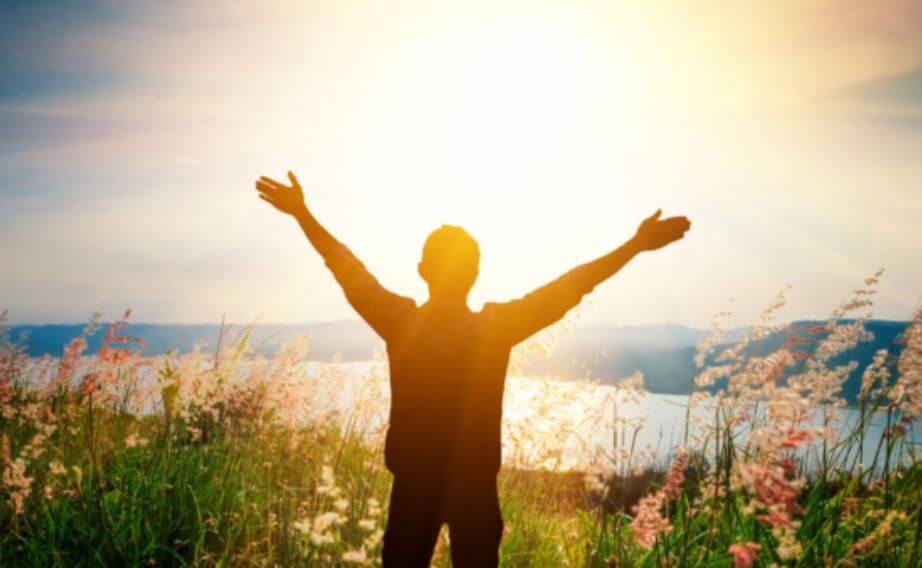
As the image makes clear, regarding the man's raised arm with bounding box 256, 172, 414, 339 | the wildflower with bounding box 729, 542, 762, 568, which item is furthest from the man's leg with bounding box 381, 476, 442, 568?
the wildflower with bounding box 729, 542, 762, 568

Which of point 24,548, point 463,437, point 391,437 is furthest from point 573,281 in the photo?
point 24,548

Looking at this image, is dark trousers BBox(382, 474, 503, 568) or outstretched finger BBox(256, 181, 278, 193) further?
outstretched finger BBox(256, 181, 278, 193)

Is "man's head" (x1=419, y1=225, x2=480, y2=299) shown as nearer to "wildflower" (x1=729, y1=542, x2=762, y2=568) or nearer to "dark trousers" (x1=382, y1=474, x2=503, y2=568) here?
"dark trousers" (x1=382, y1=474, x2=503, y2=568)

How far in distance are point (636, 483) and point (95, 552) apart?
7023 millimetres

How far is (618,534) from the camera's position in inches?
142

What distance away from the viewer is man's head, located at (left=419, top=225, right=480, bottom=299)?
2.74m

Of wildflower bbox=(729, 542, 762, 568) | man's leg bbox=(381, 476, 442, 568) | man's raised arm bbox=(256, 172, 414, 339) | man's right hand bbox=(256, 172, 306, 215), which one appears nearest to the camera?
wildflower bbox=(729, 542, 762, 568)

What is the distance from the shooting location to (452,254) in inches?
108

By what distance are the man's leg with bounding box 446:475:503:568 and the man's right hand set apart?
1569 millimetres

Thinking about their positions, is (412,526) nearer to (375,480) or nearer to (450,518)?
(450,518)

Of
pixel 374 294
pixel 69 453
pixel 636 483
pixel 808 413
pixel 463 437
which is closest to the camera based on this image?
pixel 463 437

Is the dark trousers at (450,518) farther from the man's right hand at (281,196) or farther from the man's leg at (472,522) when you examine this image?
the man's right hand at (281,196)

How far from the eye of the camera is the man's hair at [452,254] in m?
2.74

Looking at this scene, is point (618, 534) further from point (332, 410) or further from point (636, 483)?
point (636, 483)
